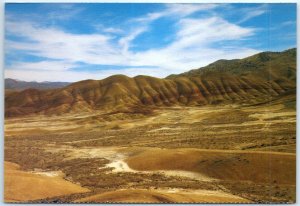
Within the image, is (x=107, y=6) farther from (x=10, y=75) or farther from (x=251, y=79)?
(x=251, y=79)

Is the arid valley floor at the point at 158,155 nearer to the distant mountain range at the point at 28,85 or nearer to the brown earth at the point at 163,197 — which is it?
the brown earth at the point at 163,197

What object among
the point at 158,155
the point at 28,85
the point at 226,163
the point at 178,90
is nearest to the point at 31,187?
the point at 28,85

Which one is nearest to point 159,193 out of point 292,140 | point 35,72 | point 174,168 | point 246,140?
point 174,168

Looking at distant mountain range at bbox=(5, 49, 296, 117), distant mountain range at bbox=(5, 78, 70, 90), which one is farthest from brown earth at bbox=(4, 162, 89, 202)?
distant mountain range at bbox=(5, 78, 70, 90)

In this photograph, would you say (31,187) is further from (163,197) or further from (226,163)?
(226,163)

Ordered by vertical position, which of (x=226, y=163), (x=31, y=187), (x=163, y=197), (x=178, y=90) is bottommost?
(x=163, y=197)
